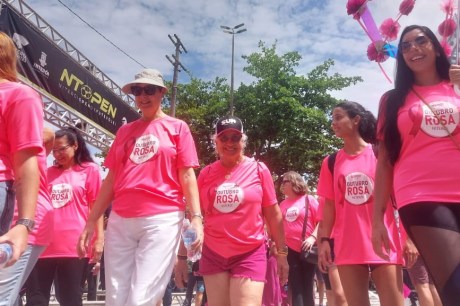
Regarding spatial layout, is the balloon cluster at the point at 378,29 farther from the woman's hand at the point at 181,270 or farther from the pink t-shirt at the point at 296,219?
the pink t-shirt at the point at 296,219

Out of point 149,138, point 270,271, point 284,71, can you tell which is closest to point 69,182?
point 149,138

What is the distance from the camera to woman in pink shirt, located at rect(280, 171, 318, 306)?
6.03m

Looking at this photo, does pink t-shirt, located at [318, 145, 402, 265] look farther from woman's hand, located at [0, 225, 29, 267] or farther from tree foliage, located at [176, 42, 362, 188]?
tree foliage, located at [176, 42, 362, 188]

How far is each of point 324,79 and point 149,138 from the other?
973 inches

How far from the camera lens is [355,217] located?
395 cm

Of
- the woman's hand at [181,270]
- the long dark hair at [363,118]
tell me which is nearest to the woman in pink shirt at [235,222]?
the woman's hand at [181,270]

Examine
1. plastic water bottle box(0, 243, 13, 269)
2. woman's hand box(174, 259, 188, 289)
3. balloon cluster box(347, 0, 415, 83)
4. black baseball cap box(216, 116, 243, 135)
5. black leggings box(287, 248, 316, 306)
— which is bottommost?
black leggings box(287, 248, 316, 306)

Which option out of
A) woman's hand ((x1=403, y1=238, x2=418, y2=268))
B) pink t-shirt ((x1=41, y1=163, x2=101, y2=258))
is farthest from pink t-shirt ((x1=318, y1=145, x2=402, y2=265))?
pink t-shirt ((x1=41, y1=163, x2=101, y2=258))

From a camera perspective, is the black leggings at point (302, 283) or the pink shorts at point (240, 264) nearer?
the pink shorts at point (240, 264)

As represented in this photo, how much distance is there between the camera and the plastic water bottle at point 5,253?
6.06ft

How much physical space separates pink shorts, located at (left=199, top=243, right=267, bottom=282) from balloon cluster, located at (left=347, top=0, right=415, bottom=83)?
1715mm

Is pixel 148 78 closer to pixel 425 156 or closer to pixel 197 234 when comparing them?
pixel 197 234

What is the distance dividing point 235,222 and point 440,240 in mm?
2068

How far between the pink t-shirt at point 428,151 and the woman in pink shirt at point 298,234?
326cm
